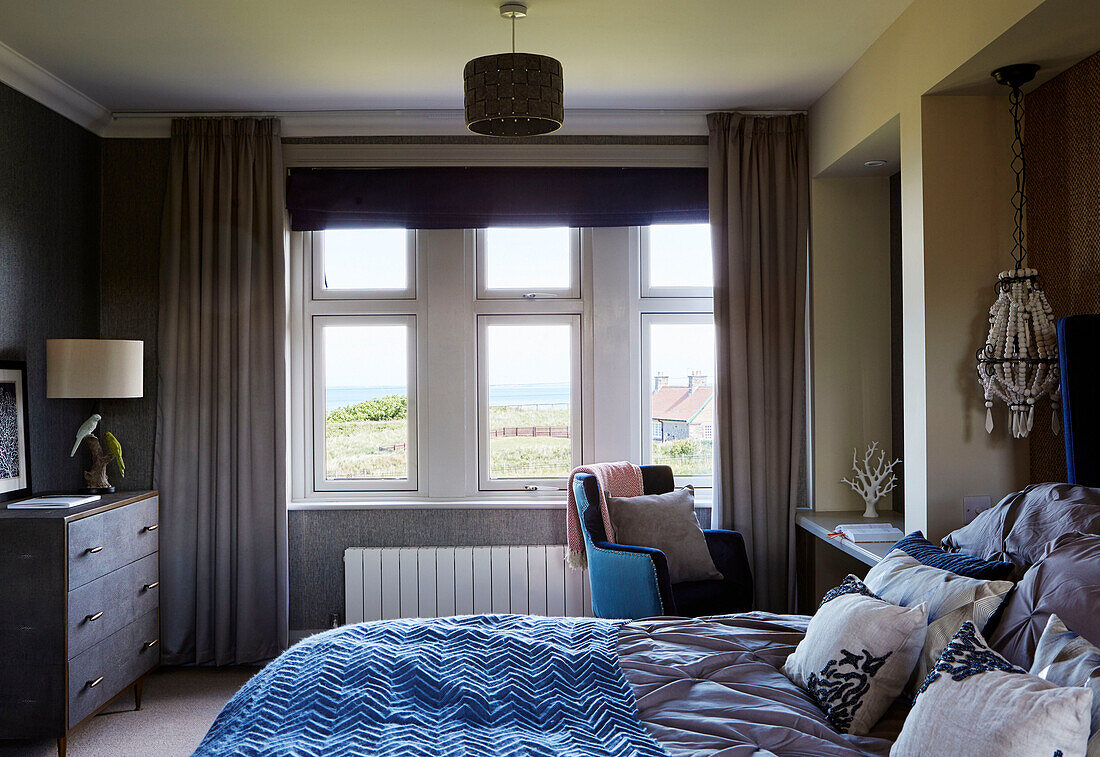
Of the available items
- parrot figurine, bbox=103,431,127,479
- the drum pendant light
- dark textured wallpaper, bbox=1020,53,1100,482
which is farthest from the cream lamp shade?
dark textured wallpaper, bbox=1020,53,1100,482

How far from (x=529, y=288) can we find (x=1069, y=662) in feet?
Result: 10.4

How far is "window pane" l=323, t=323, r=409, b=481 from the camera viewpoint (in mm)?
4367

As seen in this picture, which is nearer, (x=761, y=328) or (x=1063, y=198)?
(x=1063, y=198)

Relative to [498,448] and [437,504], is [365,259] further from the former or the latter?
[437,504]

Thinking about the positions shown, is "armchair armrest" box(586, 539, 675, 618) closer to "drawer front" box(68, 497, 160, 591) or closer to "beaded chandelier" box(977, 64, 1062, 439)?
"beaded chandelier" box(977, 64, 1062, 439)

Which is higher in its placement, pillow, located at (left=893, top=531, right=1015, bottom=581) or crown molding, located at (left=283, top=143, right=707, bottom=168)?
Answer: crown molding, located at (left=283, top=143, right=707, bottom=168)

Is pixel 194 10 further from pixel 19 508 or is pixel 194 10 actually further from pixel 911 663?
pixel 911 663

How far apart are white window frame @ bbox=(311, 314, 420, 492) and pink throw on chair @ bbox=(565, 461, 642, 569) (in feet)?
3.00

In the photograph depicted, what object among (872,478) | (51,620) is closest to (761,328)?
(872,478)

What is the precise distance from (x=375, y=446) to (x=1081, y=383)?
10.3ft

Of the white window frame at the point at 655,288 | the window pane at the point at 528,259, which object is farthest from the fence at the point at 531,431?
the white window frame at the point at 655,288

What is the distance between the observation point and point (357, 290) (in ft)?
14.3

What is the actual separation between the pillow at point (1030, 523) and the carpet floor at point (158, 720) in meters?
2.84

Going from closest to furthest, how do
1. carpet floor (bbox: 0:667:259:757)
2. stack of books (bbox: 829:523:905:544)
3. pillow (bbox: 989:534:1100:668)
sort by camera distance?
pillow (bbox: 989:534:1100:668) < carpet floor (bbox: 0:667:259:757) < stack of books (bbox: 829:523:905:544)
